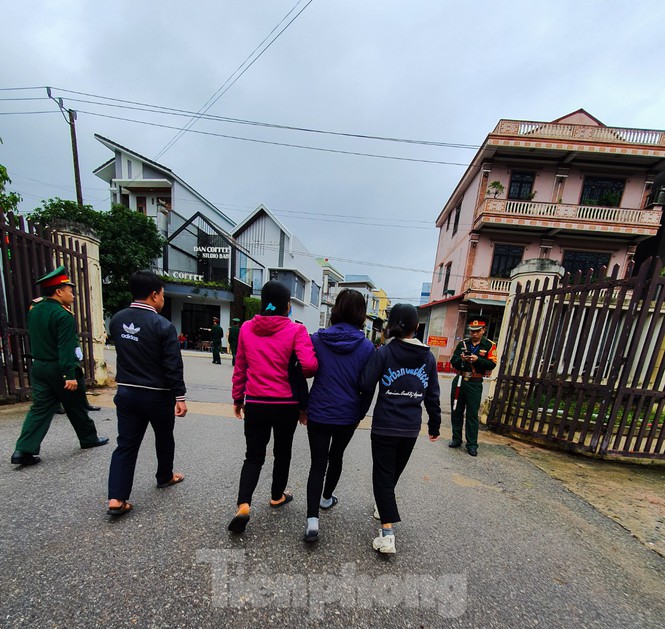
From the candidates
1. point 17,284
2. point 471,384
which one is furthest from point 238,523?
point 17,284

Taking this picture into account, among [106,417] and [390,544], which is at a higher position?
[390,544]

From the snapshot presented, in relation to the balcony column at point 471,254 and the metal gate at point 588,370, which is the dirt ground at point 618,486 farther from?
the balcony column at point 471,254

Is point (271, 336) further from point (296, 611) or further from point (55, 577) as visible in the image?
point (55, 577)

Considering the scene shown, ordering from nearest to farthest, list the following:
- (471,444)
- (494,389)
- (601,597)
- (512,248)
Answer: (601,597)
(471,444)
(494,389)
(512,248)

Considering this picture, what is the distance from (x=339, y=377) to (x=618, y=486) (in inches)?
138

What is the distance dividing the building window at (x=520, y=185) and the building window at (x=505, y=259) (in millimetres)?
2470

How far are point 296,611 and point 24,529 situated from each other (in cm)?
186

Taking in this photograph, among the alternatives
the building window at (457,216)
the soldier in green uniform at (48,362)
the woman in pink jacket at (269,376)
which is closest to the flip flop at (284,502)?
the woman in pink jacket at (269,376)

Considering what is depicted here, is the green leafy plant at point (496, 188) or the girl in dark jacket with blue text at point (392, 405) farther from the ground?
the green leafy plant at point (496, 188)

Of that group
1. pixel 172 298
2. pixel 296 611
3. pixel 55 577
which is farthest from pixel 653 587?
pixel 172 298

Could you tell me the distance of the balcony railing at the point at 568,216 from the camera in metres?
13.3

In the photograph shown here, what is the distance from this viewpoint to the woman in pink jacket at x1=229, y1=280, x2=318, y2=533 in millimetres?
1983

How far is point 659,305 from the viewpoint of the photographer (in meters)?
3.32

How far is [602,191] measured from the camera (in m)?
14.1
